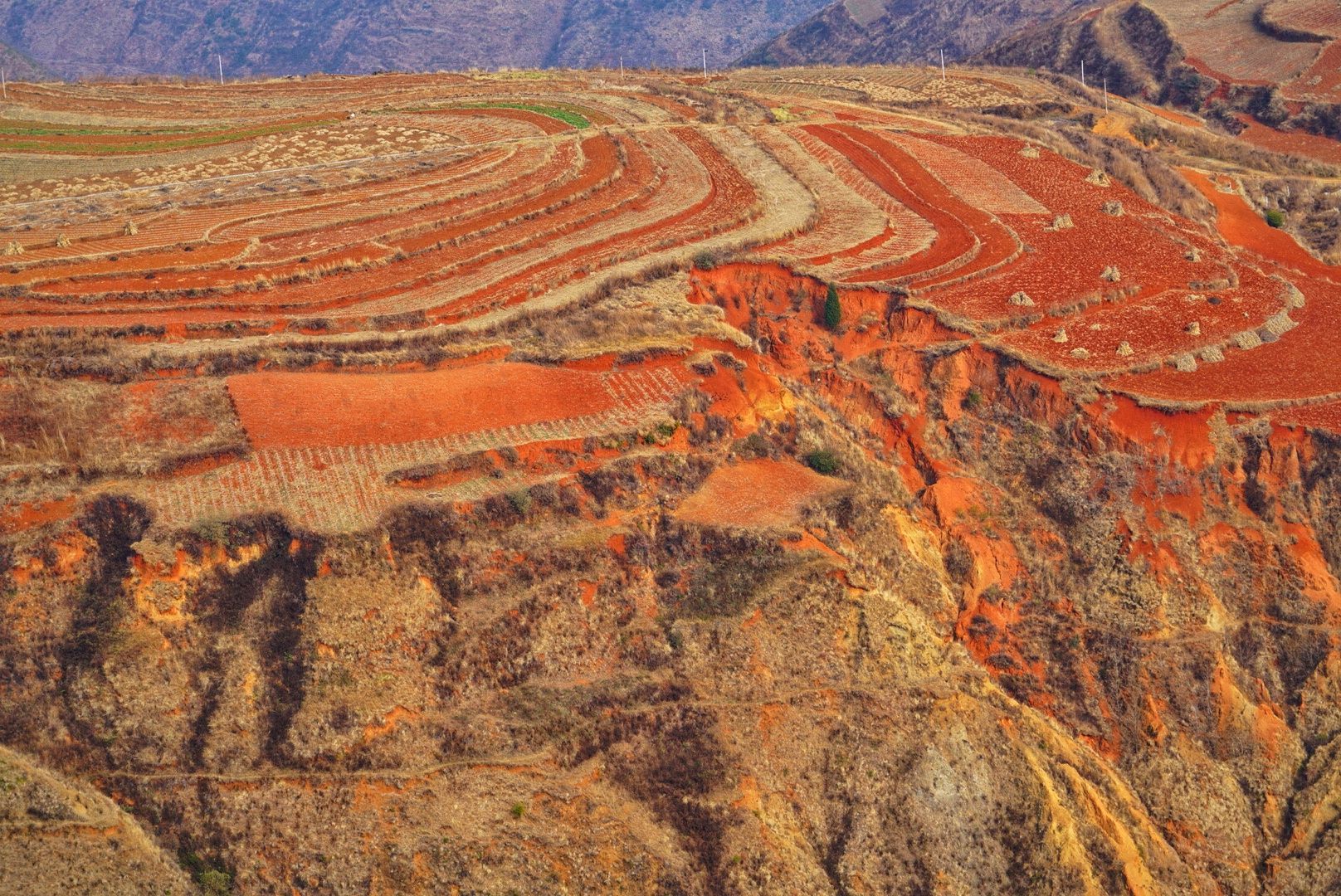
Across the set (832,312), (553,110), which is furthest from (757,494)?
(553,110)

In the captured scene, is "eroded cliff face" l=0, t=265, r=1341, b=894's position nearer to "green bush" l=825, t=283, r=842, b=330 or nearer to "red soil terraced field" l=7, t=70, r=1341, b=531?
"red soil terraced field" l=7, t=70, r=1341, b=531

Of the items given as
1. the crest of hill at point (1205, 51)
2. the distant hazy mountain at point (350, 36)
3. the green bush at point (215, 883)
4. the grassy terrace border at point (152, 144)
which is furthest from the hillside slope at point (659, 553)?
the distant hazy mountain at point (350, 36)

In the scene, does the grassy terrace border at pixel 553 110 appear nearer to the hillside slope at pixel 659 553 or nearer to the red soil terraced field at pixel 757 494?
the hillside slope at pixel 659 553

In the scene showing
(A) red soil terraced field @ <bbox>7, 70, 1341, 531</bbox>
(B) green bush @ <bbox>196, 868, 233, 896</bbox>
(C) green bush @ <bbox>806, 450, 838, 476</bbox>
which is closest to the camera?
(B) green bush @ <bbox>196, 868, 233, 896</bbox>

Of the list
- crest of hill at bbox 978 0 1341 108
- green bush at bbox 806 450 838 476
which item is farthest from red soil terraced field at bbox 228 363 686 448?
crest of hill at bbox 978 0 1341 108

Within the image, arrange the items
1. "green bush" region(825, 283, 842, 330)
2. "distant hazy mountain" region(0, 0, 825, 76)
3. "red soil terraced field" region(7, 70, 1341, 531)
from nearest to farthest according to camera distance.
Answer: "red soil terraced field" region(7, 70, 1341, 531), "green bush" region(825, 283, 842, 330), "distant hazy mountain" region(0, 0, 825, 76)

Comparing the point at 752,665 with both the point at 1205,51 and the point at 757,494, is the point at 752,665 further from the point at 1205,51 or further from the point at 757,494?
the point at 1205,51
